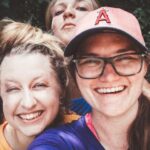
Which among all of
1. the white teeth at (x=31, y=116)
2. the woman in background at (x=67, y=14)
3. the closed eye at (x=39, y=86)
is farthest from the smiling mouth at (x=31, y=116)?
the woman in background at (x=67, y=14)

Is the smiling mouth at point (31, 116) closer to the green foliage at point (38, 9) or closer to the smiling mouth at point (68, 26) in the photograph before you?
the smiling mouth at point (68, 26)

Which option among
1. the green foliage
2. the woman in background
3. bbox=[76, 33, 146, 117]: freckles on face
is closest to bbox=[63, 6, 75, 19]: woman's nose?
the woman in background

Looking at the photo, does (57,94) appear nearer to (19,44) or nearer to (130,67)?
(19,44)

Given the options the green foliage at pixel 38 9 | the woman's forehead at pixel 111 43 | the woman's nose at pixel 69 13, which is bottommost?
the woman's forehead at pixel 111 43

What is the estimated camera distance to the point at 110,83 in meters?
2.08

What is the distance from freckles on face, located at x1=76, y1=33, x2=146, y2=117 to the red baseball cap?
37mm

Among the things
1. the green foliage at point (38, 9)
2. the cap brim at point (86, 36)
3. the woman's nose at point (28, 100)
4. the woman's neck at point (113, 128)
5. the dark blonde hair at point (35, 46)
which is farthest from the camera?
the green foliage at point (38, 9)

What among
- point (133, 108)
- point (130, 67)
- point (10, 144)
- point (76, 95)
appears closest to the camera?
point (130, 67)

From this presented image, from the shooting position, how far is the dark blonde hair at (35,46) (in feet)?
8.34

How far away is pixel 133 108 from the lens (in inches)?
88.1

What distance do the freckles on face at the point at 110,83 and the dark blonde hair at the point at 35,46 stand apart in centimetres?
48

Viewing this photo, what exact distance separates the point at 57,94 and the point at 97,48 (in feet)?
1.80

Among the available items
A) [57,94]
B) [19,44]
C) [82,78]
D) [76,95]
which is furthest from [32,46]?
[76,95]

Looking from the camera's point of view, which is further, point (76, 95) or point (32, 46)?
point (76, 95)
